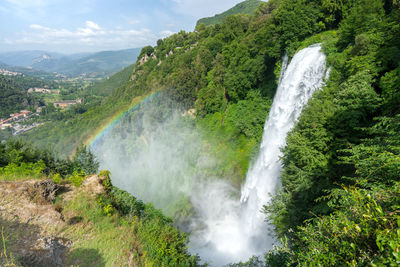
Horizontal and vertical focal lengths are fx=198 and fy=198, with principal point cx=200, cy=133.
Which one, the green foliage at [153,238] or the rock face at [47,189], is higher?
the rock face at [47,189]

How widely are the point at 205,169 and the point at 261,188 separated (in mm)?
11824

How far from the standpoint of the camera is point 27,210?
681 cm

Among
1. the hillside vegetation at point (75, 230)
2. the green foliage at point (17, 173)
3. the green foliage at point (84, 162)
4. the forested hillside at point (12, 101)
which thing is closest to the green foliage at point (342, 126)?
the hillside vegetation at point (75, 230)

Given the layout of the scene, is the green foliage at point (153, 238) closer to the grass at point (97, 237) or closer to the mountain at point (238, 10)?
the grass at point (97, 237)

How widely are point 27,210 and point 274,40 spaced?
84.9 feet

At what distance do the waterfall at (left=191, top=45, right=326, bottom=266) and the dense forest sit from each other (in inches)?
78.3

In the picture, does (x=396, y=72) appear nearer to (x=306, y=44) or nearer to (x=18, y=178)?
(x=306, y=44)

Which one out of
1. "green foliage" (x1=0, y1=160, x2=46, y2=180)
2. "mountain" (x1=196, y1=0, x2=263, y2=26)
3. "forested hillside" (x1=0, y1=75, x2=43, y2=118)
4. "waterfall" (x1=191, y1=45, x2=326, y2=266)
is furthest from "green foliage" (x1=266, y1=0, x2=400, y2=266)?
"forested hillside" (x1=0, y1=75, x2=43, y2=118)

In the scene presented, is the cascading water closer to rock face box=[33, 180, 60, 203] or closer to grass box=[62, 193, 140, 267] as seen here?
grass box=[62, 193, 140, 267]

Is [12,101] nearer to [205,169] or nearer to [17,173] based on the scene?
[205,169]

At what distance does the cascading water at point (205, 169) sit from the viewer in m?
17.1

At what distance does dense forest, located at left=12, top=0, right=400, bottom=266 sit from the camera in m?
2.86

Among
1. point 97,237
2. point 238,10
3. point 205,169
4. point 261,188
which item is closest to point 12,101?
point 238,10

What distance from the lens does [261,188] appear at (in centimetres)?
1927
